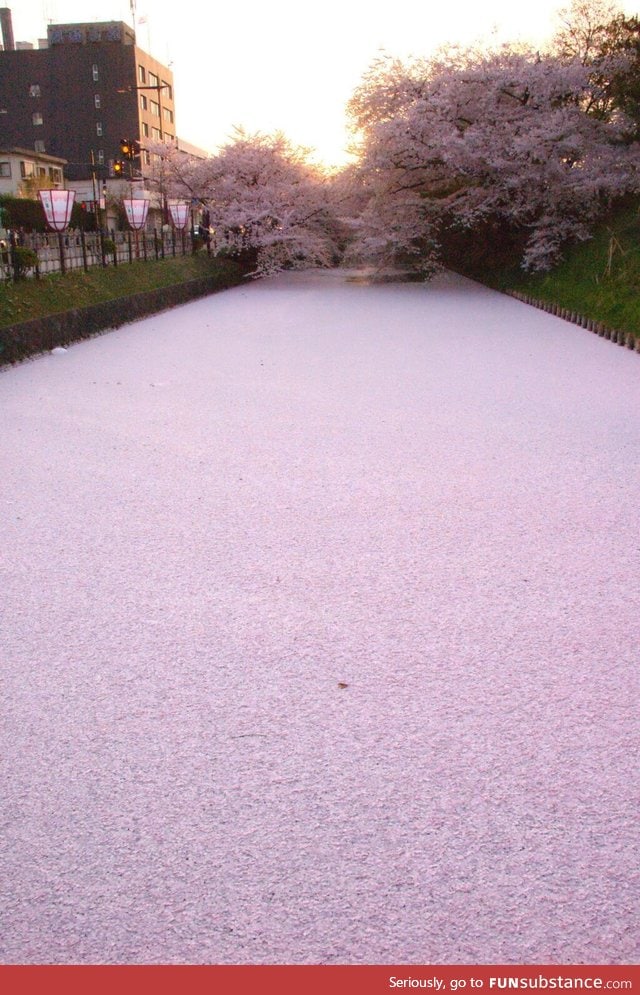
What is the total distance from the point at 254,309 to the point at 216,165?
11.2 m

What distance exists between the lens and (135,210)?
1819 centimetres

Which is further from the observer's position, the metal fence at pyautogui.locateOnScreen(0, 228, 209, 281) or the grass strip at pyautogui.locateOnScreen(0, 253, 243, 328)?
the metal fence at pyautogui.locateOnScreen(0, 228, 209, 281)

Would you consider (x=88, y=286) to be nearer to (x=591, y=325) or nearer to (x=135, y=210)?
(x=135, y=210)

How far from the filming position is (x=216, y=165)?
2658 cm

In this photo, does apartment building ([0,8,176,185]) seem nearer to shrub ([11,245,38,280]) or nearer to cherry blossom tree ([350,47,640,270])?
cherry blossom tree ([350,47,640,270])

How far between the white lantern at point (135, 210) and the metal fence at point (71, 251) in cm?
39

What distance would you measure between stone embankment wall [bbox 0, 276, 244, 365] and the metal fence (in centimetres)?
110

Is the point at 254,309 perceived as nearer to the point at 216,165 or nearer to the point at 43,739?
the point at 216,165

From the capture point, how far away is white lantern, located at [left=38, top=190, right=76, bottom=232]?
1294cm

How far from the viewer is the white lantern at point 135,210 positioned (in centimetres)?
1808

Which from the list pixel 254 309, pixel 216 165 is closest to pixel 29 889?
pixel 254 309

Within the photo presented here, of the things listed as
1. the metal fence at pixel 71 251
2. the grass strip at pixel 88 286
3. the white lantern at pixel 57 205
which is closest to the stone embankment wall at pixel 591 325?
the grass strip at pixel 88 286
